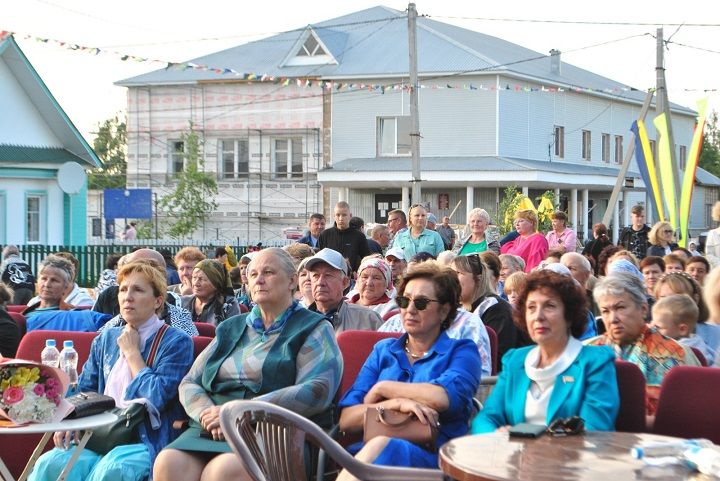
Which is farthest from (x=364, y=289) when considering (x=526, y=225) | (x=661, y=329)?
(x=526, y=225)

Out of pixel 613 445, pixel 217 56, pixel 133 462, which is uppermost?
pixel 217 56

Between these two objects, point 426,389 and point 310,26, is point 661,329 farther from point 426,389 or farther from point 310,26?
point 310,26

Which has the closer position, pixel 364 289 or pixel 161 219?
pixel 364 289

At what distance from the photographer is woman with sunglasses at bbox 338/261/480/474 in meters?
5.60

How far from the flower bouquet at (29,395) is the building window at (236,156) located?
145 ft

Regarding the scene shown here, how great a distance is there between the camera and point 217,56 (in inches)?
1993

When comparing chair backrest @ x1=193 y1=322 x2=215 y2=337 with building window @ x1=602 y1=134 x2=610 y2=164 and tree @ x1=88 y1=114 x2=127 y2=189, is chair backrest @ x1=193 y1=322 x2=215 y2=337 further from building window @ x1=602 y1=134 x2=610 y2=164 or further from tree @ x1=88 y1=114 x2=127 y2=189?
tree @ x1=88 y1=114 x2=127 y2=189

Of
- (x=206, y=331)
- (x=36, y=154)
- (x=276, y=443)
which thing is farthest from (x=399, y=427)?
(x=36, y=154)

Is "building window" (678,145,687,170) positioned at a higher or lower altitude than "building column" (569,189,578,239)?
higher

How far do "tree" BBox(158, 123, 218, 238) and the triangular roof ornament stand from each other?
5140 millimetres

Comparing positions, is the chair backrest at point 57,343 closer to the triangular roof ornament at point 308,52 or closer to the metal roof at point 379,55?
the metal roof at point 379,55

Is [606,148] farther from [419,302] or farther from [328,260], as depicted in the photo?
[419,302]

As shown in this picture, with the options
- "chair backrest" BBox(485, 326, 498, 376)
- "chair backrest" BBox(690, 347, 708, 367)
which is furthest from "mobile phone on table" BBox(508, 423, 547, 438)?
"chair backrest" BBox(485, 326, 498, 376)

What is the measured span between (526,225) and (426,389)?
31.6ft
